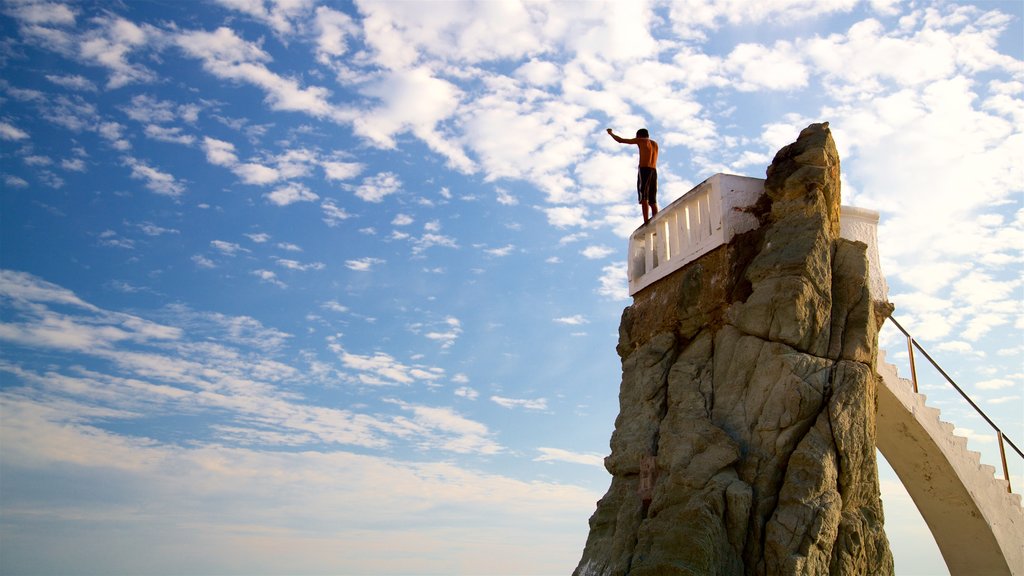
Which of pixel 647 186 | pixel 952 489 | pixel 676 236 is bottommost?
pixel 952 489

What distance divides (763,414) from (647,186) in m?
4.87

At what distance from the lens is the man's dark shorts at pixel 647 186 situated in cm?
1327

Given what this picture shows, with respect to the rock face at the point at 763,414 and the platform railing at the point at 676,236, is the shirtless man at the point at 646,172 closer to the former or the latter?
the platform railing at the point at 676,236

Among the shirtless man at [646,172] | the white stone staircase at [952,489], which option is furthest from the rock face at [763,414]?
the white stone staircase at [952,489]

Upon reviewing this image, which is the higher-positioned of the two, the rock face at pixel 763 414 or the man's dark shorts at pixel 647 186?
the man's dark shorts at pixel 647 186

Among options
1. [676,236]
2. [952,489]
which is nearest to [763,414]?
[676,236]

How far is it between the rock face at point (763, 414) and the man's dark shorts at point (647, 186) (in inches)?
78.8

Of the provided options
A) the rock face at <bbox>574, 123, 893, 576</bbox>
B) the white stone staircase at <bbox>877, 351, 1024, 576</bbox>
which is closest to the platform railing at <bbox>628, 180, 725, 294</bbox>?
the rock face at <bbox>574, 123, 893, 576</bbox>

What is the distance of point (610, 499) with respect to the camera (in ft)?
36.0

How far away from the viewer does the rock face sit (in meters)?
8.70

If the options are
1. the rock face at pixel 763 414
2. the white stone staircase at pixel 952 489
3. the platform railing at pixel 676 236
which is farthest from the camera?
the white stone staircase at pixel 952 489

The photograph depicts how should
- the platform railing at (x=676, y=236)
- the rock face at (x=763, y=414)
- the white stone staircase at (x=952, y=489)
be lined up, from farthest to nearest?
the white stone staircase at (x=952, y=489), the platform railing at (x=676, y=236), the rock face at (x=763, y=414)

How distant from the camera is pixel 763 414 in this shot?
934 centimetres

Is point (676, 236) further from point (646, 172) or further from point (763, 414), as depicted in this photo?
point (763, 414)
